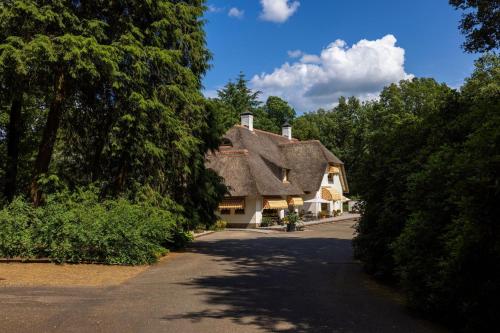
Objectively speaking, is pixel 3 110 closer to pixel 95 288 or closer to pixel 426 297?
pixel 95 288

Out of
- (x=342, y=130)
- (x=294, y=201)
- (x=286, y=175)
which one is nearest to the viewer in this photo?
(x=294, y=201)

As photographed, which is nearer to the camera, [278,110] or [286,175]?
[286,175]

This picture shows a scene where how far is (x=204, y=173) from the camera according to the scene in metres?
19.7

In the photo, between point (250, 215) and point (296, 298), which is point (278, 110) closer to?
point (250, 215)

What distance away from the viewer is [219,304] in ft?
27.6

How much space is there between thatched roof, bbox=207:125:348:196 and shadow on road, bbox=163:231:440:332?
19.3 metres

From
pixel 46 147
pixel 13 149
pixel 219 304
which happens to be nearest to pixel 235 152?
pixel 13 149

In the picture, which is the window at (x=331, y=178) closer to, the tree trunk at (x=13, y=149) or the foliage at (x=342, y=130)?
the foliage at (x=342, y=130)

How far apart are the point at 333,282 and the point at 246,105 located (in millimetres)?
60681

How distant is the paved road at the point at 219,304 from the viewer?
270 inches

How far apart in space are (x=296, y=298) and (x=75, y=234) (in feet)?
24.6

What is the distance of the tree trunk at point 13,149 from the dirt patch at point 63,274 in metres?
6.66

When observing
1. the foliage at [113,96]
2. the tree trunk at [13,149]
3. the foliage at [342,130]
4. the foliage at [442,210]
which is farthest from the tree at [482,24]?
the foliage at [342,130]

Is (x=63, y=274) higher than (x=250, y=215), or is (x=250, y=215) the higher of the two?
(x=250, y=215)
